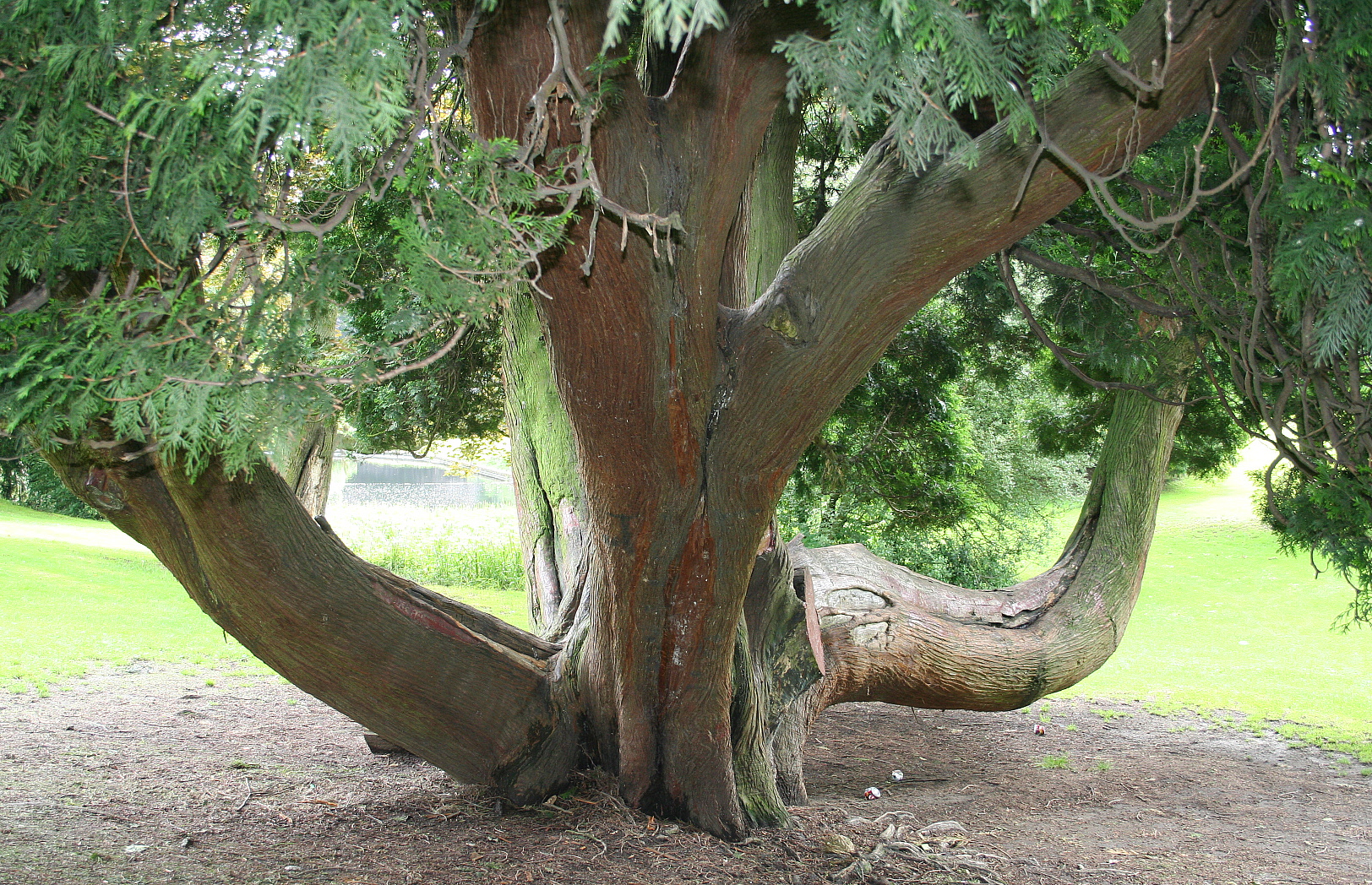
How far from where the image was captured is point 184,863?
3.41m

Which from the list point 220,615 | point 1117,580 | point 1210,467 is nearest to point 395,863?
point 220,615

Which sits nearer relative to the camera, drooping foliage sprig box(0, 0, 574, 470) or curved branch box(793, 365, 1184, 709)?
drooping foliage sprig box(0, 0, 574, 470)

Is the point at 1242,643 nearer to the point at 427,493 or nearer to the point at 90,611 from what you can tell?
the point at 90,611

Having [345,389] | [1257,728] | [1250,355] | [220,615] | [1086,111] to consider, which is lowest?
[1257,728]

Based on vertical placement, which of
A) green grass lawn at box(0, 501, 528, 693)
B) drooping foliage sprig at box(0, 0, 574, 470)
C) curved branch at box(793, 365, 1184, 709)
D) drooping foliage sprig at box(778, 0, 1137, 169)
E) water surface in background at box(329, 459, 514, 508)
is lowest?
green grass lawn at box(0, 501, 528, 693)

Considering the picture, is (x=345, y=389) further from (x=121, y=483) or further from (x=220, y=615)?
(x=220, y=615)

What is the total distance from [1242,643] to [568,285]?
13320mm

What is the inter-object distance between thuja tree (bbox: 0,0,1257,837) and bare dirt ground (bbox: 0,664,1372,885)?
0.37 m

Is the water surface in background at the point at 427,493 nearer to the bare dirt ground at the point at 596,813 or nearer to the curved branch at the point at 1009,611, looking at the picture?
the bare dirt ground at the point at 596,813

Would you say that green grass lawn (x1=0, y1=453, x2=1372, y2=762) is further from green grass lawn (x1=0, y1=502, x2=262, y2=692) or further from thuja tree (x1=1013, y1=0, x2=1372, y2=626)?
thuja tree (x1=1013, y1=0, x2=1372, y2=626)

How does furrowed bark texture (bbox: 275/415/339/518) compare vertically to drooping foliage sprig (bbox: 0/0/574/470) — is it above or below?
below

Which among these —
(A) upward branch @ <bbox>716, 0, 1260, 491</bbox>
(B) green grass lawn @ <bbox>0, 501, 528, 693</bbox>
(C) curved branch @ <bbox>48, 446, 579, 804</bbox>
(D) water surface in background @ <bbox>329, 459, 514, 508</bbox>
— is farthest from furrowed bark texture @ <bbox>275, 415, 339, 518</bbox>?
(D) water surface in background @ <bbox>329, 459, 514, 508</bbox>

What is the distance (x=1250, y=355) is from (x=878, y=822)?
8.51 ft

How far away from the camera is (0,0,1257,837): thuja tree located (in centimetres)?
187
